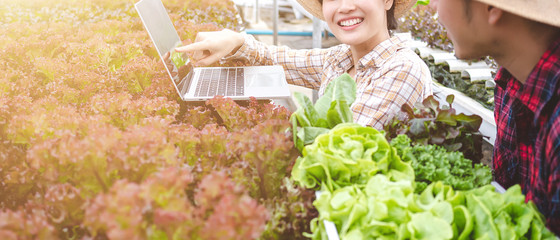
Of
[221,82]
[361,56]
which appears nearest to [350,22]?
[361,56]

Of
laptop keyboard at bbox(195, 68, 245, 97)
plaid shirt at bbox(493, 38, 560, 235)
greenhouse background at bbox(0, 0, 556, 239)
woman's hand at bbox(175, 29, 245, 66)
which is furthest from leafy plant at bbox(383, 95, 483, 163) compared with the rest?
woman's hand at bbox(175, 29, 245, 66)

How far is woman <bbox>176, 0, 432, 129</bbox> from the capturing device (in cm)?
197

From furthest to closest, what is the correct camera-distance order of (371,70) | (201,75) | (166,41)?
(201,75), (371,70), (166,41)

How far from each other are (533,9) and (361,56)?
1.26 meters

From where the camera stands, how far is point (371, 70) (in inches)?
88.1

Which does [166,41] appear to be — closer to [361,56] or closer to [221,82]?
[221,82]

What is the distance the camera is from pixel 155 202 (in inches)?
36.0

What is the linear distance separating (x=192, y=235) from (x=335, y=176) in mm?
451

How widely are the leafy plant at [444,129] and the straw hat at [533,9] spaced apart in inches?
14.5

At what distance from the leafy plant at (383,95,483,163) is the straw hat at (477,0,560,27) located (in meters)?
0.37

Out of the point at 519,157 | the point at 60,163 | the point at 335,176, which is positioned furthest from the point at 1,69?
the point at 519,157

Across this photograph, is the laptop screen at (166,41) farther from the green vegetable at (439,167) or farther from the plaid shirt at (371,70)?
the green vegetable at (439,167)

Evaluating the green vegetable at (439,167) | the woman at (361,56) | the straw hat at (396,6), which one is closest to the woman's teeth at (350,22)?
the woman at (361,56)

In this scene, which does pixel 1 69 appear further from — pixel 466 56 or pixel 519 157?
pixel 519 157
